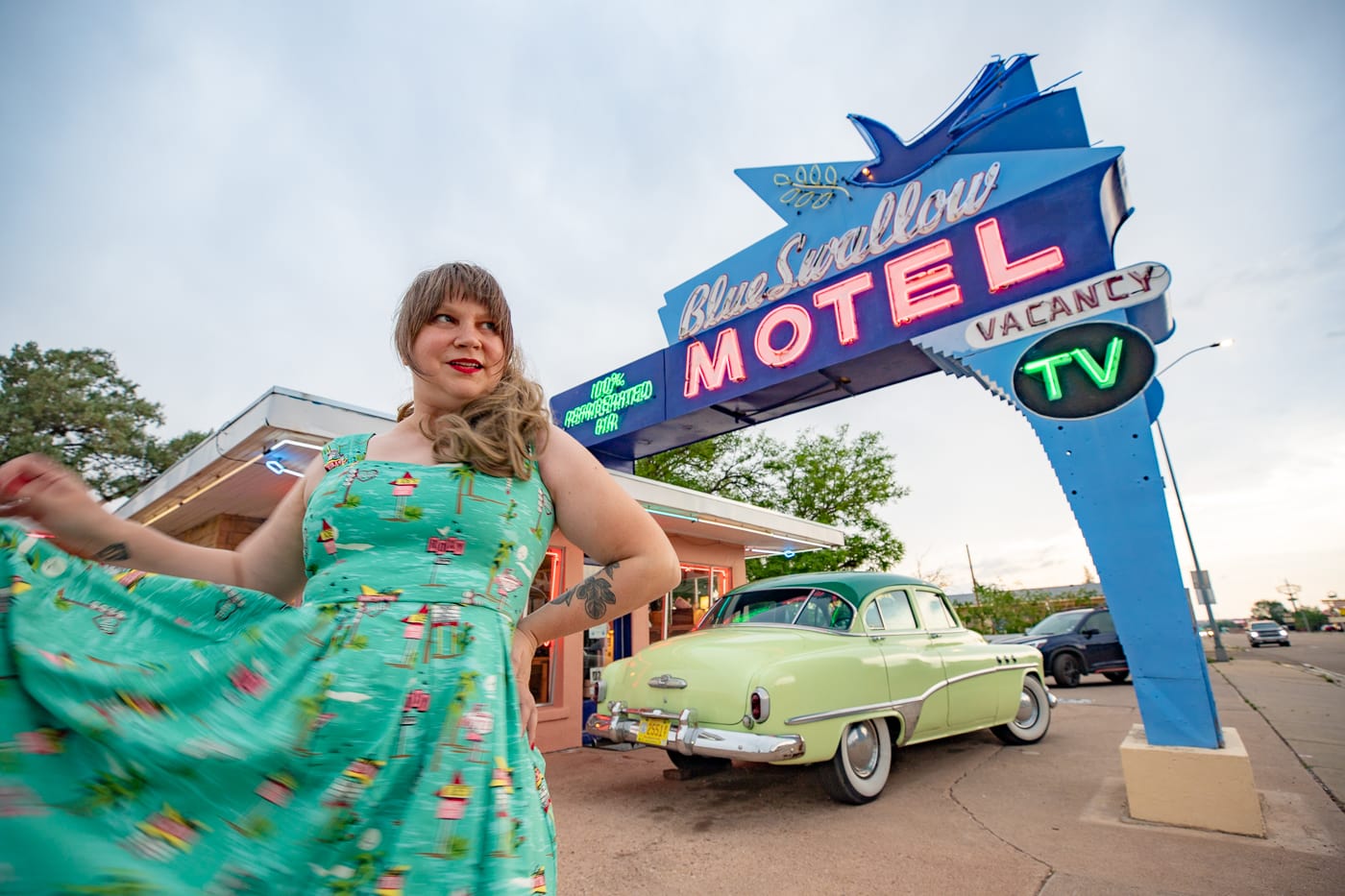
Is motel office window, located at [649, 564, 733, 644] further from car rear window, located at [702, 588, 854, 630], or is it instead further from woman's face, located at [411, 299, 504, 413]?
woman's face, located at [411, 299, 504, 413]

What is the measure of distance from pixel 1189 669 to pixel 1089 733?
3.86 meters

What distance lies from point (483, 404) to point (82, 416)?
3259 centimetres

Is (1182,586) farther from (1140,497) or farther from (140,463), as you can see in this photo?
(140,463)

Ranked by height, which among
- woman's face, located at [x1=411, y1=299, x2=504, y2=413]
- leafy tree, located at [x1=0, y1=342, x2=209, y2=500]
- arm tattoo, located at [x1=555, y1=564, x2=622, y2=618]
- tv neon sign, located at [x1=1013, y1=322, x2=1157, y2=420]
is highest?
leafy tree, located at [x1=0, y1=342, x2=209, y2=500]

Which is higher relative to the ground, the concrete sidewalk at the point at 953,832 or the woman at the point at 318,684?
the woman at the point at 318,684

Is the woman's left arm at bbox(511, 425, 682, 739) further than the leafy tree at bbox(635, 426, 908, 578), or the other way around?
the leafy tree at bbox(635, 426, 908, 578)

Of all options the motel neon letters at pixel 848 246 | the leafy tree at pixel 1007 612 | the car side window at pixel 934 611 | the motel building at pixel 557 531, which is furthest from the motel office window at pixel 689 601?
the leafy tree at pixel 1007 612

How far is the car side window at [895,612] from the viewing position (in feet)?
18.3

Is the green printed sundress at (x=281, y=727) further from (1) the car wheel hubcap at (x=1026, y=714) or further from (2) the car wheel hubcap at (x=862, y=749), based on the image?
(1) the car wheel hubcap at (x=1026, y=714)

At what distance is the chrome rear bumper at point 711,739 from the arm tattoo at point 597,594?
3238mm

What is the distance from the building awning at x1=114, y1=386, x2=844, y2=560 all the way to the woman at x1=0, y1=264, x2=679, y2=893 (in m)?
4.51

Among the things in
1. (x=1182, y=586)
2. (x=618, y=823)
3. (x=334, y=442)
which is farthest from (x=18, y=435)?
(x=1182, y=586)

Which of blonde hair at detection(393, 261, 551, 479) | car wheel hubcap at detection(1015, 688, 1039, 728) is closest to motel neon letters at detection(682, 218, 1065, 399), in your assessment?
car wheel hubcap at detection(1015, 688, 1039, 728)

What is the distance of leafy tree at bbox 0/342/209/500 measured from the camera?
22812mm
